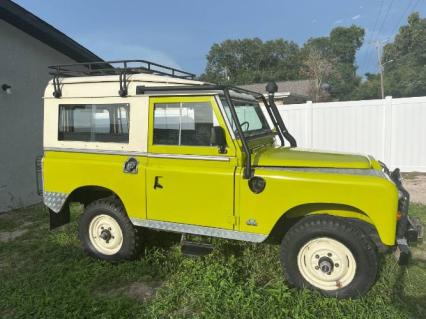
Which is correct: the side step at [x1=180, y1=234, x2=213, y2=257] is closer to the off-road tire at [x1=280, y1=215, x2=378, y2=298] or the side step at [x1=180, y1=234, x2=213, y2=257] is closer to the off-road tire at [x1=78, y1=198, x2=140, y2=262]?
the off-road tire at [x1=78, y1=198, x2=140, y2=262]

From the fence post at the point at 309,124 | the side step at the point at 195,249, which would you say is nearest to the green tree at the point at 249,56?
the fence post at the point at 309,124

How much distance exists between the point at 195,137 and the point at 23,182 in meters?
5.85

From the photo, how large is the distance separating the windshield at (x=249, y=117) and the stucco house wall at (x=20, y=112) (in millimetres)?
5595

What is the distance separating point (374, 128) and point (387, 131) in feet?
1.22

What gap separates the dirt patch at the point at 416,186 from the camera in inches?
311

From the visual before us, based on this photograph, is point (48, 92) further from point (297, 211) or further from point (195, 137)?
point (297, 211)

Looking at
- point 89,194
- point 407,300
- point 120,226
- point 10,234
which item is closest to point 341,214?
point 407,300

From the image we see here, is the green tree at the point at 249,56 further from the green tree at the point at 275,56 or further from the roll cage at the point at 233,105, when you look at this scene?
the roll cage at the point at 233,105

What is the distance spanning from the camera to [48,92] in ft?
16.4

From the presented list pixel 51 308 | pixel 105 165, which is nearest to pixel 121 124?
pixel 105 165

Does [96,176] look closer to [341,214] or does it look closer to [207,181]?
[207,181]

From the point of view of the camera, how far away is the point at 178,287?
402 cm

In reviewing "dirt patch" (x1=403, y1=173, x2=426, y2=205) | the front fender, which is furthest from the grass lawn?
"dirt patch" (x1=403, y1=173, x2=426, y2=205)

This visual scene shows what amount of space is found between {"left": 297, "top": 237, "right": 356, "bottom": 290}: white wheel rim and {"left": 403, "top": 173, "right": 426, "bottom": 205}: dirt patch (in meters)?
4.73
